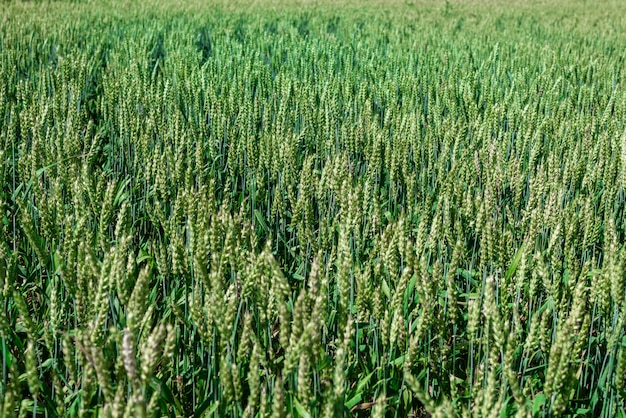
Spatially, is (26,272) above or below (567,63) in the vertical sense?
below

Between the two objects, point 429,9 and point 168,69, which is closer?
point 168,69

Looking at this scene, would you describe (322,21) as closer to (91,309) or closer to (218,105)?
(218,105)

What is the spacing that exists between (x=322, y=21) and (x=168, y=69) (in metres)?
4.06

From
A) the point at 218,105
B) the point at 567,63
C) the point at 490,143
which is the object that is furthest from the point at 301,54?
the point at 490,143

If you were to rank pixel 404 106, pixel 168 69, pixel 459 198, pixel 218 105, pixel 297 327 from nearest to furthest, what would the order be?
pixel 297 327 < pixel 459 198 < pixel 218 105 < pixel 404 106 < pixel 168 69

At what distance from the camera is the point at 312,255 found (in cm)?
234

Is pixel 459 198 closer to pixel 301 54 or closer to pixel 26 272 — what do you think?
pixel 26 272

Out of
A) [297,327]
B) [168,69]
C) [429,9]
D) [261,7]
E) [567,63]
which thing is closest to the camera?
[297,327]

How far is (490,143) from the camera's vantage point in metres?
2.45

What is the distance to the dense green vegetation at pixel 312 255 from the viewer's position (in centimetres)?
117

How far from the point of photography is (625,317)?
1.28m

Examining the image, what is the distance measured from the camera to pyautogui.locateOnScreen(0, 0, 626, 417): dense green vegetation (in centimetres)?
117

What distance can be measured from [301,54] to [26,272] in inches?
147

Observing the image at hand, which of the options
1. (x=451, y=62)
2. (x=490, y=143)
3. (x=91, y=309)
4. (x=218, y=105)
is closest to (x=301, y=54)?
(x=451, y=62)
